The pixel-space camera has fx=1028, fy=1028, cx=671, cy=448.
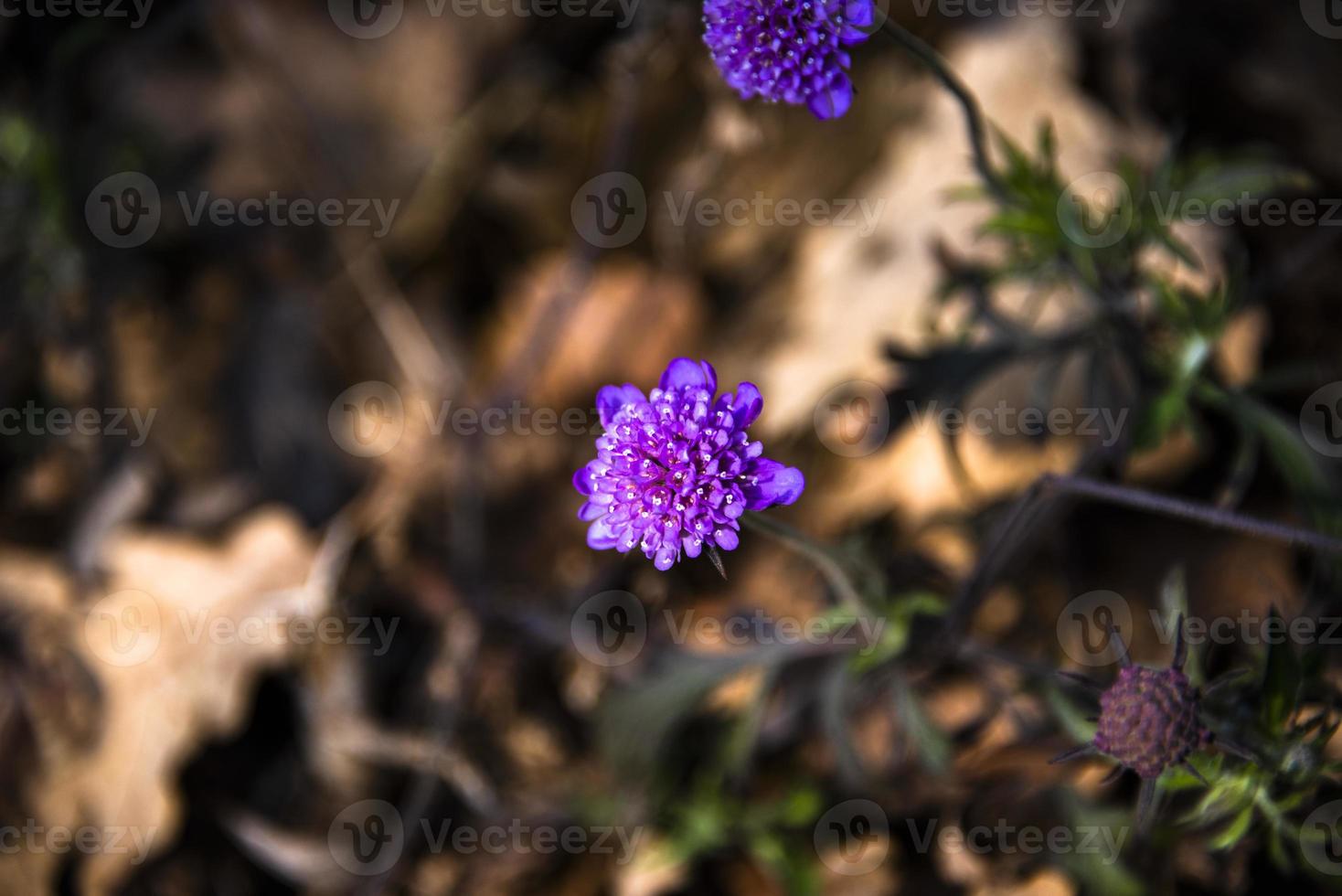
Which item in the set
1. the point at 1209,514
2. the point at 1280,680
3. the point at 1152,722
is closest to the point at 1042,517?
the point at 1209,514

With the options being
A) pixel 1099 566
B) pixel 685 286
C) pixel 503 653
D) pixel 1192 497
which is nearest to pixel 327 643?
pixel 503 653

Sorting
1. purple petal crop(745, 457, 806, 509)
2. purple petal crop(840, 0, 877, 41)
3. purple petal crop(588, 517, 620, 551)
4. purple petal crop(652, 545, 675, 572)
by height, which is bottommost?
purple petal crop(588, 517, 620, 551)

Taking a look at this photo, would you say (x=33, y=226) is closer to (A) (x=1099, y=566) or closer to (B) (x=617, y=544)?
(B) (x=617, y=544)

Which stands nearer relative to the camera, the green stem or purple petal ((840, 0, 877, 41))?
purple petal ((840, 0, 877, 41))

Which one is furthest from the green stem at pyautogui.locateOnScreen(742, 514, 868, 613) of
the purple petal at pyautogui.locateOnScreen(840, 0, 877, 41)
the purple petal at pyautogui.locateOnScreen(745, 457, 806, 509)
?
the purple petal at pyautogui.locateOnScreen(840, 0, 877, 41)

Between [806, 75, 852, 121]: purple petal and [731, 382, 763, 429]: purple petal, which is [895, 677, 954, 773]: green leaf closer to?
[731, 382, 763, 429]: purple petal

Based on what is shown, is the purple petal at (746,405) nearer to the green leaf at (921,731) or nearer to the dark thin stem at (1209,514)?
the dark thin stem at (1209,514)

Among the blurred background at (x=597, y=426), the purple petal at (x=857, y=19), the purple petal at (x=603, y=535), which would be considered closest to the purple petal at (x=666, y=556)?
the purple petal at (x=603, y=535)
